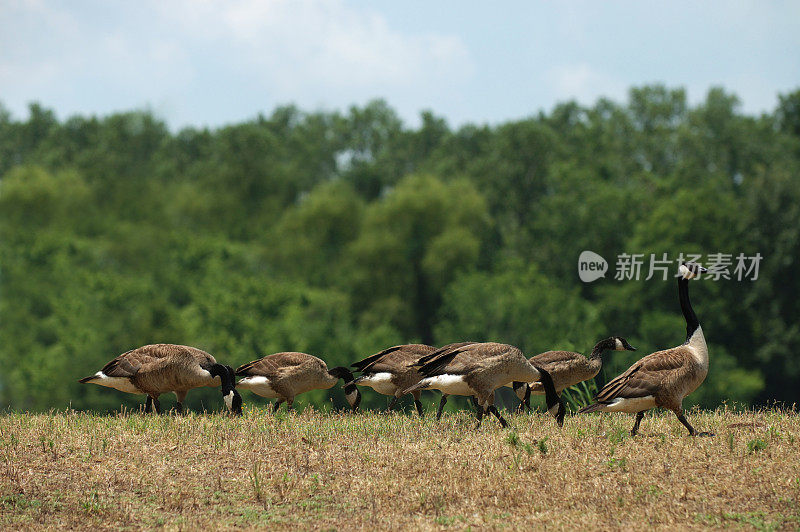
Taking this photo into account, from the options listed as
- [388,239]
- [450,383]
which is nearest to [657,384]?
[450,383]

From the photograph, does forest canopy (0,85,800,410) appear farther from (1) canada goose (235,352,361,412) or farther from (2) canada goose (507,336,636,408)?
(2) canada goose (507,336,636,408)

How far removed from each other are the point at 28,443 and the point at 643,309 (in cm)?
5025

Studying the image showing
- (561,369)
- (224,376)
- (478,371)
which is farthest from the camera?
(224,376)

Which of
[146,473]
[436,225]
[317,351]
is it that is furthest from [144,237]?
[436,225]

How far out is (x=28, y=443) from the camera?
14047 mm

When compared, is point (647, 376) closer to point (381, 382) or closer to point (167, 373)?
point (381, 382)

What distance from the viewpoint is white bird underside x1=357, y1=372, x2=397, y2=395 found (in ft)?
56.1

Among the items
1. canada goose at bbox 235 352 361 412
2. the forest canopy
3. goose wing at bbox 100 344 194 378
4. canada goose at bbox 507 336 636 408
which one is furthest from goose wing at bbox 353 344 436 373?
the forest canopy

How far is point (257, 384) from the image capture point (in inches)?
694

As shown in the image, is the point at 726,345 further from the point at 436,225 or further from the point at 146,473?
the point at 146,473

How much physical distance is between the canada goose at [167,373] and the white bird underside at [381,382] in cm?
254

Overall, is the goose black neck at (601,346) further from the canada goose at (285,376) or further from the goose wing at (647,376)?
the canada goose at (285,376)

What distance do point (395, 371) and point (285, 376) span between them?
2.28 metres

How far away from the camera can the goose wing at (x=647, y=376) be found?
13.2m
